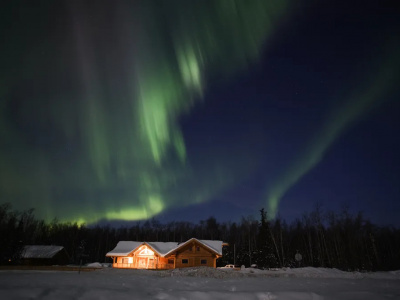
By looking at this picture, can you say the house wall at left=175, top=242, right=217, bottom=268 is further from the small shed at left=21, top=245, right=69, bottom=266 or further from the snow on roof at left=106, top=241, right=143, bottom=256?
the small shed at left=21, top=245, right=69, bottom=266

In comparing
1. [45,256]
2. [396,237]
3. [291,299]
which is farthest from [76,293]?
[396,237]

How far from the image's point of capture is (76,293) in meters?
7.21

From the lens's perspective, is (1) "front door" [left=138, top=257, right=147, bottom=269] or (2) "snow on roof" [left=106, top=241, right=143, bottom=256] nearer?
(1) "front door" [left=138, top=257, right=147, bottom=269]

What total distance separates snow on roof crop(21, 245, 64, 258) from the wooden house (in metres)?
16.1

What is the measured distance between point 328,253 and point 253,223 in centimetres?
3477

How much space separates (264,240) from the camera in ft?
163

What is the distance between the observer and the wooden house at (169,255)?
47031mm

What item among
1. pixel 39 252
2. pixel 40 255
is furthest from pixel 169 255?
pixel 39 252

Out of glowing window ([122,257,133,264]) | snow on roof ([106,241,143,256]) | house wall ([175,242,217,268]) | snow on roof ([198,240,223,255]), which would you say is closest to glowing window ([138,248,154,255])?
snow on roof ([106,241,143,256])

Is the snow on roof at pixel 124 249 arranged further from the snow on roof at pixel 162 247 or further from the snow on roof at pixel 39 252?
the snow on roof at pixel 39 252

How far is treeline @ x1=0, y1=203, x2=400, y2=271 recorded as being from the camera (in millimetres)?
49875

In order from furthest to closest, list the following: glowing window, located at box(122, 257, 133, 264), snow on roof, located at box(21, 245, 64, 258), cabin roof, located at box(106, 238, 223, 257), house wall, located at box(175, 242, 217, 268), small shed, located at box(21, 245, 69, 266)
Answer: snow on roof, located at box(21, 245, 64, 258) < small shed, located at box(21, 245, 69, 266) < glowing window, located at box(122, 257, 133, 264) < cabin roof, located at box(106, 238, 223, 257) < house wall, located at box(175, 242, 217, 268)

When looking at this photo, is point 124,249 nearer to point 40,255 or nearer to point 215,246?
point 215,246

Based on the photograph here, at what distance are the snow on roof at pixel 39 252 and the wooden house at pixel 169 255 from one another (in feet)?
52.7
